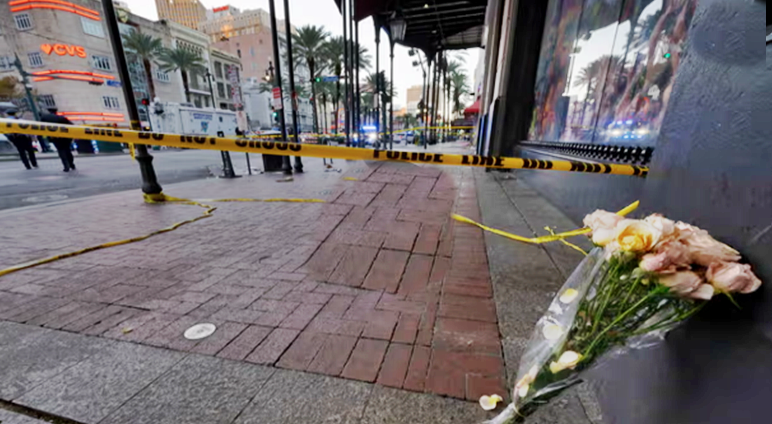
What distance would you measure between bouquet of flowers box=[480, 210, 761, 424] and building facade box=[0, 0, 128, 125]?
4774cm

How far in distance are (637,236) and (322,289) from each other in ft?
6.78

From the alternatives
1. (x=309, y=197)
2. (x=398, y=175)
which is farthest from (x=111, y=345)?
(x=309, y=197)

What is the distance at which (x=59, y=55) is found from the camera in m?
34.6

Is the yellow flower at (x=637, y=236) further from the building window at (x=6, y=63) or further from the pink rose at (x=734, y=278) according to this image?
the building window at (x=6, y=63)

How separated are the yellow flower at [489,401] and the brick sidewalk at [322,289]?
6 centimetres

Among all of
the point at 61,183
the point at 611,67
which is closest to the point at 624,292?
the point at 611,67

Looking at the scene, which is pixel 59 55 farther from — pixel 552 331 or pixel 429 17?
pixel 552 331

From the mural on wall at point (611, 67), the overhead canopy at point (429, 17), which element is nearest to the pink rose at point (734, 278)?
the mural on wall at point (611, 67)

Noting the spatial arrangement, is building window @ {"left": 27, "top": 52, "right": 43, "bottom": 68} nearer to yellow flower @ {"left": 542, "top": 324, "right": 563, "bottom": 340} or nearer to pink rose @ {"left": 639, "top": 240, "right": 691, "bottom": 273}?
yellow flower @ {"left": 542, "top": 324, "right": 563, "bottom": 340}

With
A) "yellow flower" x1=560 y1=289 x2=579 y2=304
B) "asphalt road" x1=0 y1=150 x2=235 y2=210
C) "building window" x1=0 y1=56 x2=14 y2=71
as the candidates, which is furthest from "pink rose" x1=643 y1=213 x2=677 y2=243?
"building window" x1=0 y1=56 x2=14 y2=71

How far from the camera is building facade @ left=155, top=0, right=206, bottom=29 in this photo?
109688mm

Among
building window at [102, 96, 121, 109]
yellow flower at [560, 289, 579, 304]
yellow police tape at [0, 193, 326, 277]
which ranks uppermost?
building window at [102, 96, 121, 109]

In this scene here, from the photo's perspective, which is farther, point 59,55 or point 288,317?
point 59,55

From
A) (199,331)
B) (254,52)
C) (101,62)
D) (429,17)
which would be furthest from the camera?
(254,52)
